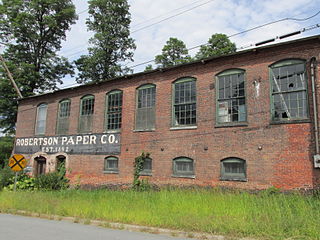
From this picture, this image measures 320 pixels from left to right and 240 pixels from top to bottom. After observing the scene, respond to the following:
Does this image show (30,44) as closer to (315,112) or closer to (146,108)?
(146,108)

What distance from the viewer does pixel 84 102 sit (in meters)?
18.9

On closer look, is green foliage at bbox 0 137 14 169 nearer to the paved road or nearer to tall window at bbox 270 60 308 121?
the paved road

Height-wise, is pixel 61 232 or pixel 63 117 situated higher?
pixel 63 117

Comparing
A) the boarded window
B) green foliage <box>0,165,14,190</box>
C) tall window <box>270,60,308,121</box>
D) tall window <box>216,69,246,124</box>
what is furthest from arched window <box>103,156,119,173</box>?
tall window <box>270,60,308,121</box>

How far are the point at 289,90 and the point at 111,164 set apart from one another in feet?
34.4

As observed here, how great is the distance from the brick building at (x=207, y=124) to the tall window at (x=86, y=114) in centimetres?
7

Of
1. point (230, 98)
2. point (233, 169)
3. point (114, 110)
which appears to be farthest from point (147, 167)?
point (230, 98)

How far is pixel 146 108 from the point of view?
15.7 m

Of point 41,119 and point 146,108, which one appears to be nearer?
point 146,108

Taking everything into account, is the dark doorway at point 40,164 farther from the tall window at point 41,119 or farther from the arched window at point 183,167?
the arched window at point 183,167

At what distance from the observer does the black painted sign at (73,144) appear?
16719 mm

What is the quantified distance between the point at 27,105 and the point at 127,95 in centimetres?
1046

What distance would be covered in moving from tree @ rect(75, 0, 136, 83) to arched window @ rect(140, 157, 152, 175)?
60.2 feet

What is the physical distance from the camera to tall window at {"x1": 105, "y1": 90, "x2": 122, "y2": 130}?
1694cm
